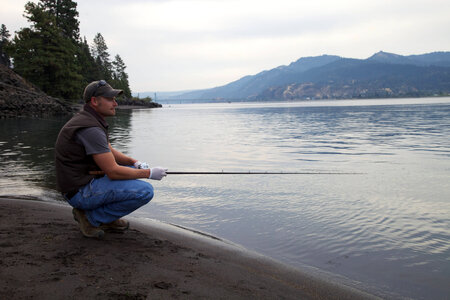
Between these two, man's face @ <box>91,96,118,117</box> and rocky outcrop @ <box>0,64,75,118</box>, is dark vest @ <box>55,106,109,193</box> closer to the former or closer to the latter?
man's face @ <box>91,96,118,117</box>

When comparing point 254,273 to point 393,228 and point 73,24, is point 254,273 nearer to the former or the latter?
point 393,228

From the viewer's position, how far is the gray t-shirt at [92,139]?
383 centimetres

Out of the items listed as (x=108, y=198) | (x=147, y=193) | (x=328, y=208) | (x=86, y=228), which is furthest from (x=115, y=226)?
(x=328, y=208)

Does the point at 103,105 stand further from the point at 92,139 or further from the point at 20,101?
the point at 20,101

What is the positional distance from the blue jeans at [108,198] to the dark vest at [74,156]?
120 millimetres

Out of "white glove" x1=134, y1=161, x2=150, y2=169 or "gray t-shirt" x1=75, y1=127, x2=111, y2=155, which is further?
"white glove" x1=134, y1=161, x2=150, y2=169

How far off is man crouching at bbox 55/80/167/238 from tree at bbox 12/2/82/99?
166 feet

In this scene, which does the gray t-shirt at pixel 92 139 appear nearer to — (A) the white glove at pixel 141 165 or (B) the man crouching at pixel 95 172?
(B) the man crouching at pixel 95 172

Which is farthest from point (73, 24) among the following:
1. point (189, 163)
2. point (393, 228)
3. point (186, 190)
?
point (393, 228)

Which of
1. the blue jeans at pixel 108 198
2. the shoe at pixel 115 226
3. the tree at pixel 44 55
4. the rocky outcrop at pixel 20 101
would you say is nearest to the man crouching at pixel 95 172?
the blue jeans at pixel 108 198

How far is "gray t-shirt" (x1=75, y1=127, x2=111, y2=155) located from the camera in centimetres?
383

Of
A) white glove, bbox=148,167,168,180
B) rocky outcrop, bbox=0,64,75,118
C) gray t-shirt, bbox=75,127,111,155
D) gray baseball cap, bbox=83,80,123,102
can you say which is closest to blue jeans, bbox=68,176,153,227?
white glove, bbox=148,167,168,180

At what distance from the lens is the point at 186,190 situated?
865cm

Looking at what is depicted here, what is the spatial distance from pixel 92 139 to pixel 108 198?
0.71 m
